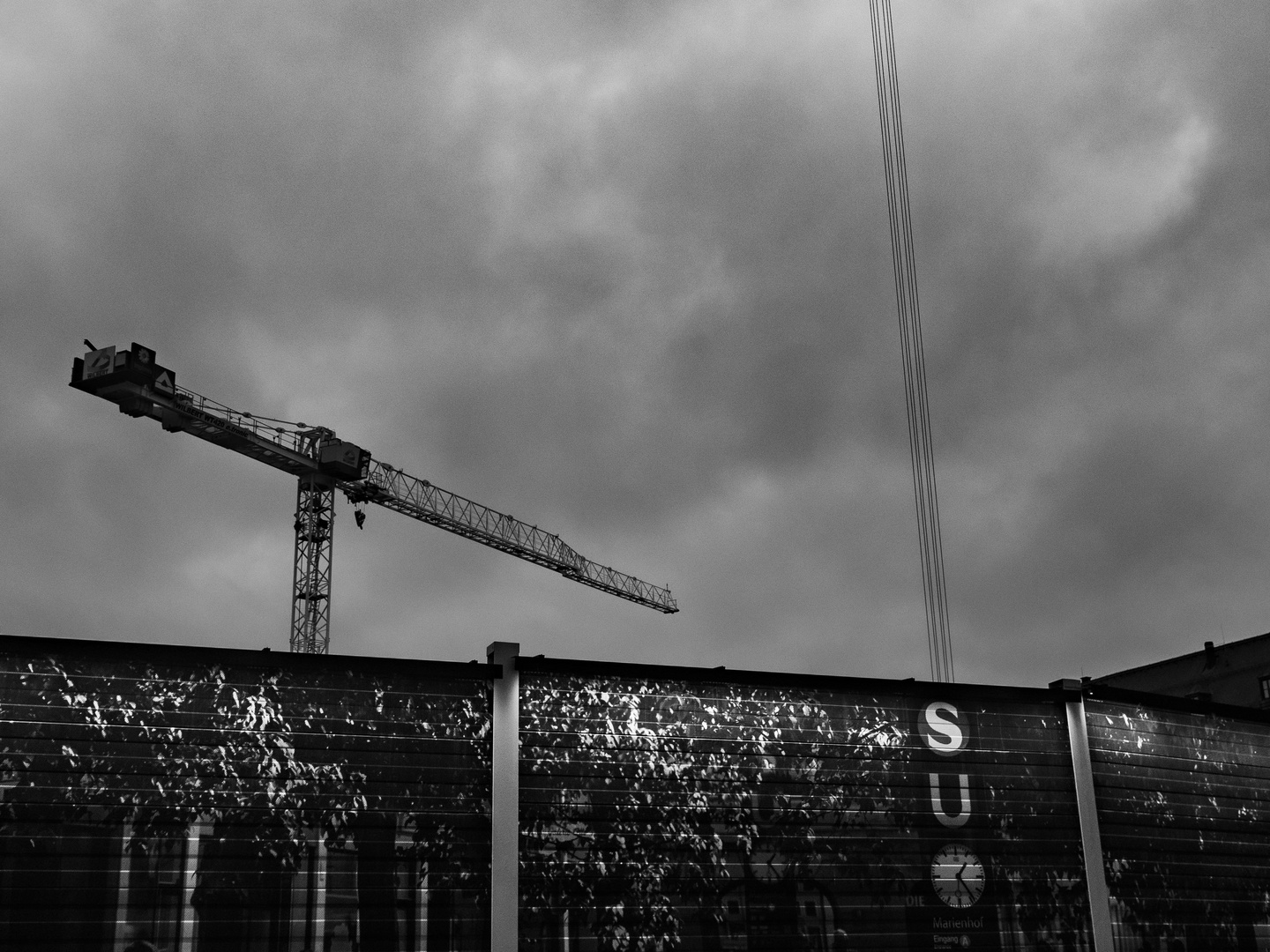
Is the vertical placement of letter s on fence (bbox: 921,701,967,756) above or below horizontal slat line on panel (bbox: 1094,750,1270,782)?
above

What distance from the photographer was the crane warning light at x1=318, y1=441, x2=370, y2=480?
86.9 m

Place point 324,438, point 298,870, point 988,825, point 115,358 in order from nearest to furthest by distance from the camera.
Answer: point 298,870 → point 988,825 → point 115,358 → point 324,438

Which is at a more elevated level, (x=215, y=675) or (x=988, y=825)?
(x=215, y=675)

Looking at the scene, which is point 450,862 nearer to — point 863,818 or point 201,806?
point 201,806

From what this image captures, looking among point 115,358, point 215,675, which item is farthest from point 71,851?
point 115,358

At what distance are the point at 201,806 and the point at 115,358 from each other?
214 ft

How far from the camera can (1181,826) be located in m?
19.8

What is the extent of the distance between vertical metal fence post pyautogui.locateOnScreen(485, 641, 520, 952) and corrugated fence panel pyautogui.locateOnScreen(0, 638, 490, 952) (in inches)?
5.6

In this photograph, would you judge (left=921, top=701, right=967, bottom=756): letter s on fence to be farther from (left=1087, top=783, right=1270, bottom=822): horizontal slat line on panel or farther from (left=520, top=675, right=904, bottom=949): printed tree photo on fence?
(left=1087, top=783, right=1270, bottom=822): horizontal slat line on panel

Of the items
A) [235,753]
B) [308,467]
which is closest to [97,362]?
[308,467]

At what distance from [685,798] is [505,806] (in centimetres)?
241

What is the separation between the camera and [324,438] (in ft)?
289

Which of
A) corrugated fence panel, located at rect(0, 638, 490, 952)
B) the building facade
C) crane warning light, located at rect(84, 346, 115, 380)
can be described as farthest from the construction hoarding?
crane warning light, located at rect(84, 346, 115, 380)

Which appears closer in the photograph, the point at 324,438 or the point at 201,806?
the point at 201,806
